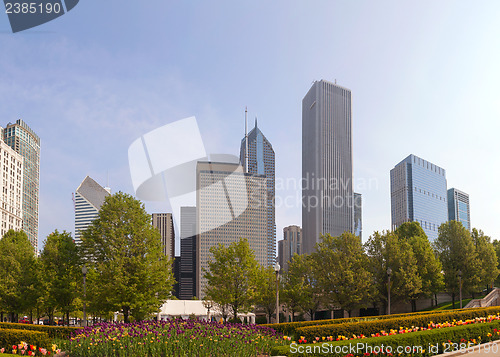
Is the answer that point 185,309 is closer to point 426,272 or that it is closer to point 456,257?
point 426,272

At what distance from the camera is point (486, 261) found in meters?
58.2

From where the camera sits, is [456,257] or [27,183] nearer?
[456,257]

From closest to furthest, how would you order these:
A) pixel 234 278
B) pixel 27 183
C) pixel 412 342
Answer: pixel 412 342 → pixel 234 278 → pixel 27 183

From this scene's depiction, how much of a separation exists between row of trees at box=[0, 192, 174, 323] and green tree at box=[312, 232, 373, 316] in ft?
58.8

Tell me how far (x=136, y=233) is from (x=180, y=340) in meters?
18.7

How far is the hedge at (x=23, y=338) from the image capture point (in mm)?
20562

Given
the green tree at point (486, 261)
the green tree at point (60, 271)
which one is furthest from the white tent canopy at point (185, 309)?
the green tree at point (486, 261)

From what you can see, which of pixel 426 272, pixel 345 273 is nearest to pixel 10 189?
pixel 345 273

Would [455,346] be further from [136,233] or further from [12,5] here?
[12,5]

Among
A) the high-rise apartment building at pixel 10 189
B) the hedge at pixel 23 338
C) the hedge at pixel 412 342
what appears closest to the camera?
the hedge at pixel 412 342

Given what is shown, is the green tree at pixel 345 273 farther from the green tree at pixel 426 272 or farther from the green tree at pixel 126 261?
the green tree at pixel 126 261

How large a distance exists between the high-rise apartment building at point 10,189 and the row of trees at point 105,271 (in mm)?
94858

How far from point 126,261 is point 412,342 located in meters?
22.0

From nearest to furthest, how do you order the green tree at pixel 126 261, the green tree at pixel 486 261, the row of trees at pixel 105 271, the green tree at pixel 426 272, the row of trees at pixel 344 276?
the green tree at pixel 126 261
the row of trees at pixel 105 271
the row of trees at pixel 344 276
the green tree at pixel 426 272
the green tree at pixel 486 261
